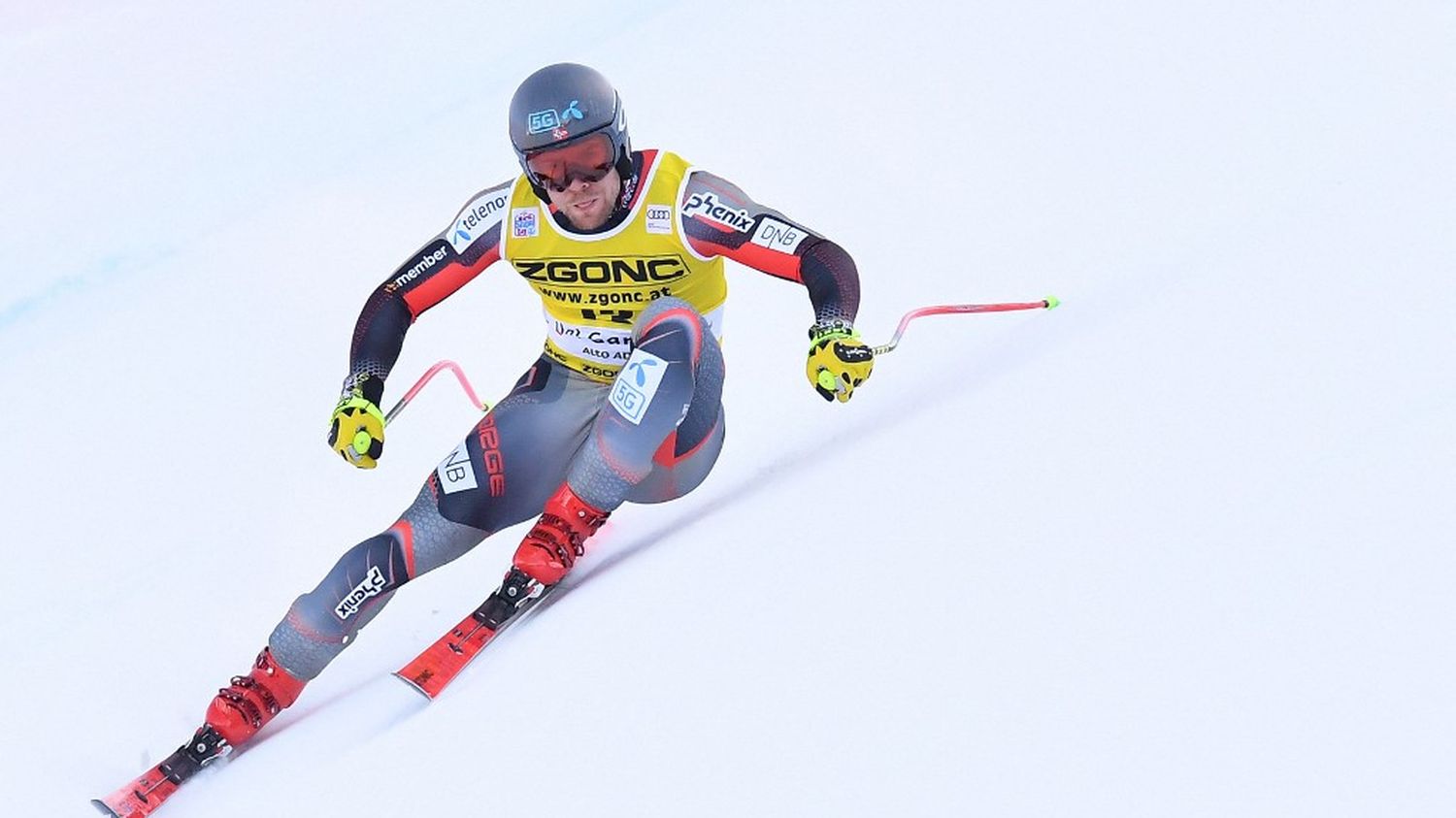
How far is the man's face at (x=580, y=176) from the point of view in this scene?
9.52ft

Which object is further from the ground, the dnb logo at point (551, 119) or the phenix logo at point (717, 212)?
the dnb logo at point (551, 119)

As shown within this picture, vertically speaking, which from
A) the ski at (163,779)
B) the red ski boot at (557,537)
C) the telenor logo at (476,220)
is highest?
the telenor logo at (476,220)

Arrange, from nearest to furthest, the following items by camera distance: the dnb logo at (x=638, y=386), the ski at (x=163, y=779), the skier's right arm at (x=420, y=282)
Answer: the ski at (x=163, y=779) < the dnb logo at (x=638, y=386) < the skier's right arm at (x=420, y=282)

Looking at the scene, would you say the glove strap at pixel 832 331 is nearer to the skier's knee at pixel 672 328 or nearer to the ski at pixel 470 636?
the skier's knee at pixel 672 328

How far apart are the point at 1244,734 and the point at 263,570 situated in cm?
302

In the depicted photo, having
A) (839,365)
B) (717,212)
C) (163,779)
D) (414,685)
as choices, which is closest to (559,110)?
(717,212)

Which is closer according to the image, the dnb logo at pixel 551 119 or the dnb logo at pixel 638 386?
the dnb logo at pixel 638 386

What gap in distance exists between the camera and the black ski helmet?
2.85 metres

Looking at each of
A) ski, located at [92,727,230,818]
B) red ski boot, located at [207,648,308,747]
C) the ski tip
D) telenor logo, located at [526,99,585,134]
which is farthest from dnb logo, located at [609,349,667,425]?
ski, located at [92,727,230,818]

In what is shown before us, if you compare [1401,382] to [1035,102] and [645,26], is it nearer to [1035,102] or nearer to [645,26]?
[1035,102]

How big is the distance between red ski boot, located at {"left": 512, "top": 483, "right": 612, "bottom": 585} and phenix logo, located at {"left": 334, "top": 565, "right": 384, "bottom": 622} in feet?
0.91

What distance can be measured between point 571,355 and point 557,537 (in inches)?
23.9

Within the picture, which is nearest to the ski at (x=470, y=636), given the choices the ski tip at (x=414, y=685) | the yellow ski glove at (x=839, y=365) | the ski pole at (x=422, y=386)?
the ski tip at (x=414, y=685)

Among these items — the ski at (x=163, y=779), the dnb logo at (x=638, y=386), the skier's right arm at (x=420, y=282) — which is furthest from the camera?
the skier's right arm at (x=420, y=282)
